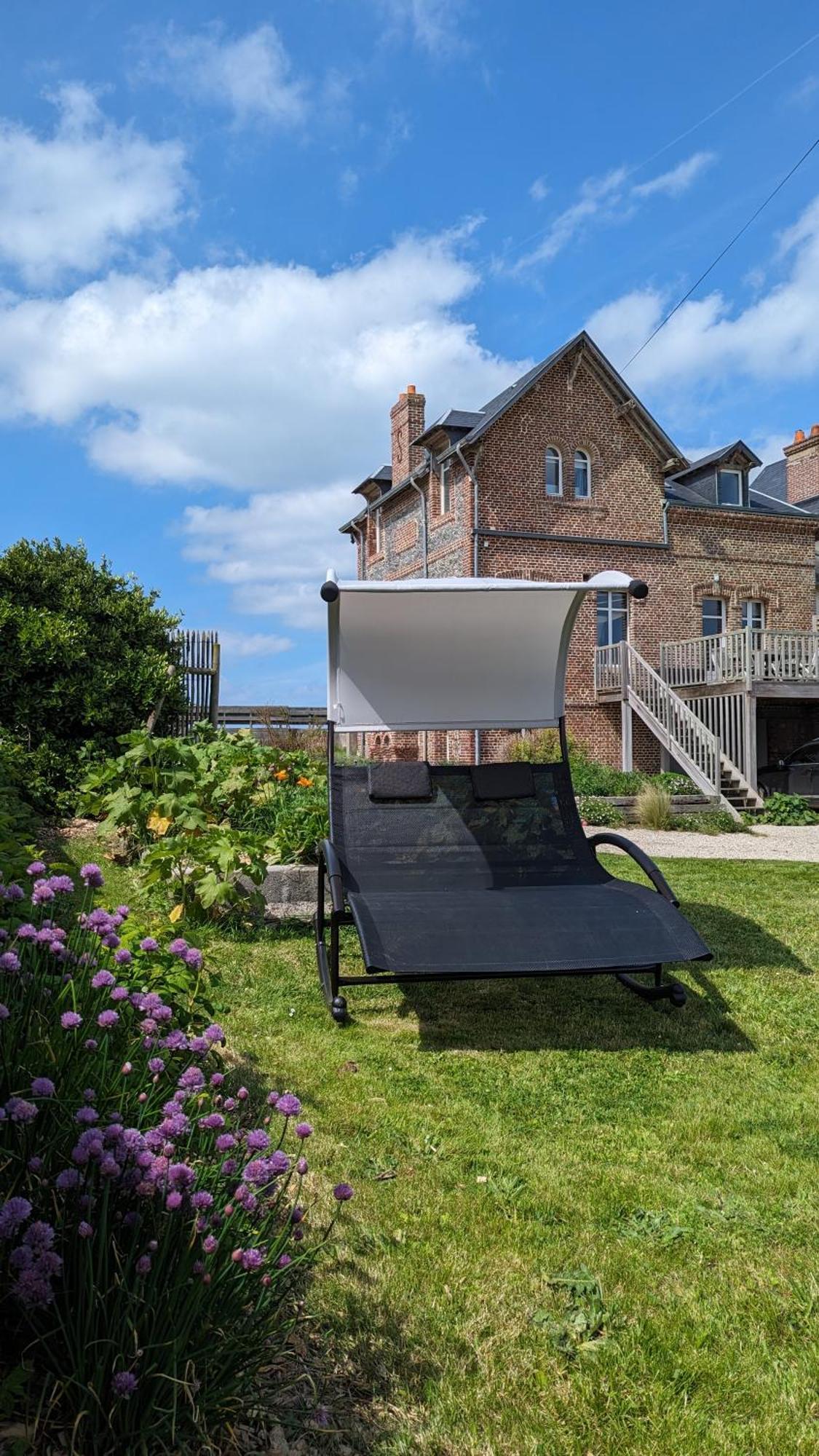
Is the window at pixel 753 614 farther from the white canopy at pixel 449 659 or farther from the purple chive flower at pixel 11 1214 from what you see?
the purple chive flower at pixel 11 1214

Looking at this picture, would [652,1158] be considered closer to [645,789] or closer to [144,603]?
[144,603]

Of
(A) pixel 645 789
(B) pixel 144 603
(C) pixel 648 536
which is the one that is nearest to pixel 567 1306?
(B) pixel 144 603

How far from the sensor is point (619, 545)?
21578 millimetres

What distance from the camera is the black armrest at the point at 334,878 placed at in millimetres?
4289

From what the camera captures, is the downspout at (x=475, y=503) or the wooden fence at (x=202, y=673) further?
the downspout at (x=475, y=503)

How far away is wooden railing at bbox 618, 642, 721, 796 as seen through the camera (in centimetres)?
1678

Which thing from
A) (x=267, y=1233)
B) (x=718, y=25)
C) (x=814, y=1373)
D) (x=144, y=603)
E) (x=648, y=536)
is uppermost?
(x=718, y=25)

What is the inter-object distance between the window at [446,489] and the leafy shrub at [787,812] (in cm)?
901

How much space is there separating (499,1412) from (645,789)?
13.8 meters

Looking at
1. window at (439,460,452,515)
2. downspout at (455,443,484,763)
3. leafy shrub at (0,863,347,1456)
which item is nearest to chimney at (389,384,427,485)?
window at (439,460,452,515)

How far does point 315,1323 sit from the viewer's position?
202 cm

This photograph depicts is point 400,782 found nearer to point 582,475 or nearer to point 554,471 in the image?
point 554,471

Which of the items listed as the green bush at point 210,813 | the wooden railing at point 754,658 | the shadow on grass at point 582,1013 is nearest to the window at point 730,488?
the wooden railing at point 754,658

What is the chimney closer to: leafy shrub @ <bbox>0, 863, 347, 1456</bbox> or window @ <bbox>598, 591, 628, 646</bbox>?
window @ <bbox>598, 591, 628, 646</bbox>
